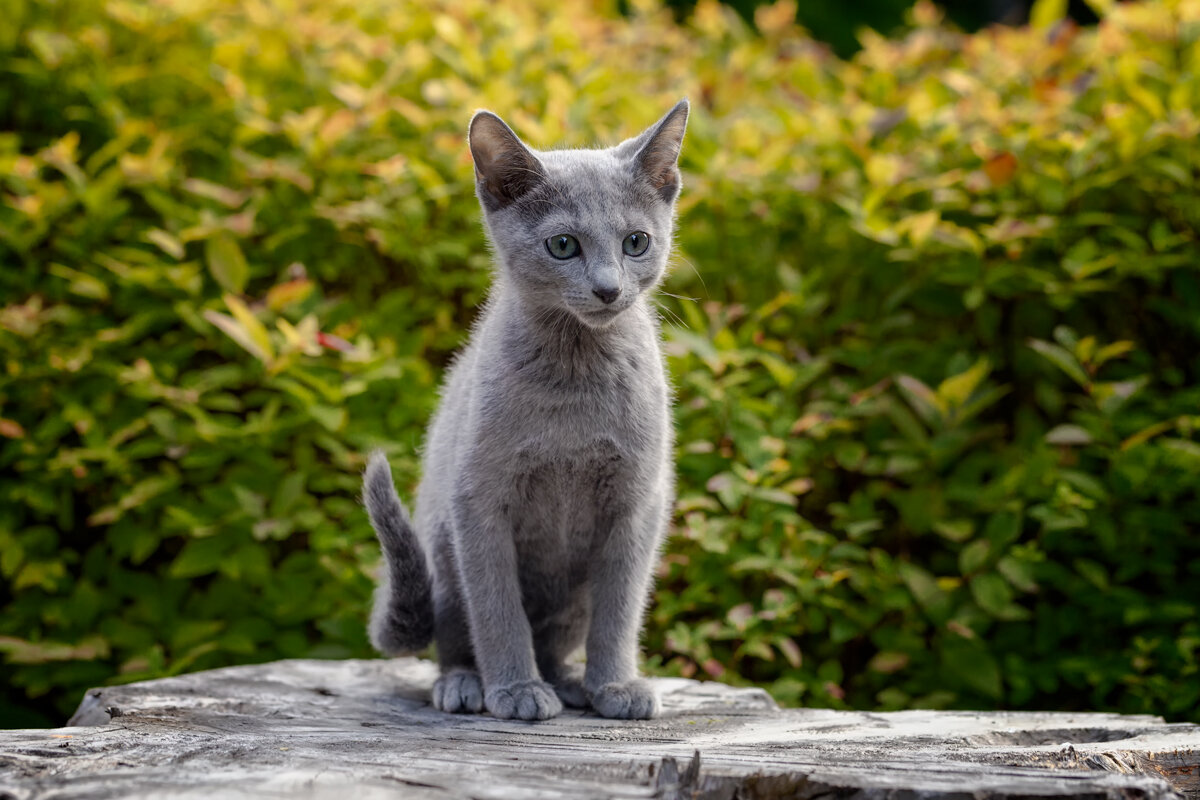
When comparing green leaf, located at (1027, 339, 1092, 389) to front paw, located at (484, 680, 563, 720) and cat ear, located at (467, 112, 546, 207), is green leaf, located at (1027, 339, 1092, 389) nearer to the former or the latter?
cat ear, located at (467, 112, 546, 207)

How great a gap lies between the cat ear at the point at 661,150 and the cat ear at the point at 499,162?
0.80 ft

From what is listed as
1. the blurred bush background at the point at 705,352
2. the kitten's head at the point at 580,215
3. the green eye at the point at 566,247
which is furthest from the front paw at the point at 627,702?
the green eye at the point at 566,247

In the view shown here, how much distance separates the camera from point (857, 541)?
3.38 metres

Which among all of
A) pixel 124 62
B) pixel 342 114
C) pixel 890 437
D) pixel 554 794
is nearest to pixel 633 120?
pixel 342 114

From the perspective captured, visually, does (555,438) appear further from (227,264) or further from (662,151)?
(227,264)

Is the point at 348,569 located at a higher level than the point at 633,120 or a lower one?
lower

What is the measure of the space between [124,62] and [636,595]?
10.1 ft

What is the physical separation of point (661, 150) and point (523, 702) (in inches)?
52.0

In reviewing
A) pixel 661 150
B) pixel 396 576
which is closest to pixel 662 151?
pixel 661 150

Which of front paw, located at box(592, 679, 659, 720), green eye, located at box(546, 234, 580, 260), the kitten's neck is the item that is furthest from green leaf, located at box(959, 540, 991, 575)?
green eye, located at box(546, 234, 580, 260)

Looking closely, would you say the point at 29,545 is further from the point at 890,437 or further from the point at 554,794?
the point at 890,437

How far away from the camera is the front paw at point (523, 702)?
88.4 inches

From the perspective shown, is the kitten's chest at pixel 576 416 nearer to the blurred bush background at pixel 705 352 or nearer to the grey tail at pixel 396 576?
the grey tail at pixel 396 576

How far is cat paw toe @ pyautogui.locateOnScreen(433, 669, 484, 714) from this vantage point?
2391 millimetres
